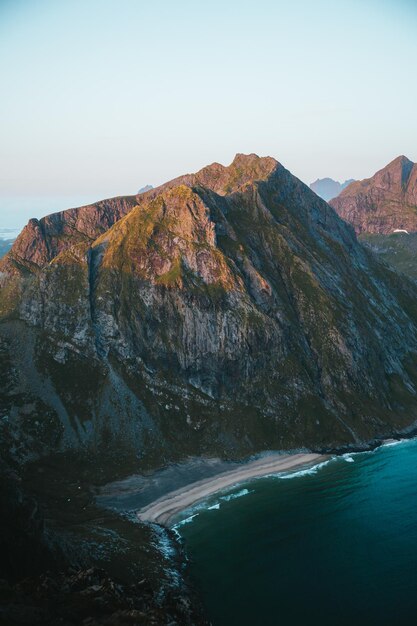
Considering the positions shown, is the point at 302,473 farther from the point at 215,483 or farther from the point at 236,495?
the point at 215,483

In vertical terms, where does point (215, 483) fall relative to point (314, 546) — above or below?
above

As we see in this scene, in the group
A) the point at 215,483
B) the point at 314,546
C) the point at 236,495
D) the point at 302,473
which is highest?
the point at 215,483

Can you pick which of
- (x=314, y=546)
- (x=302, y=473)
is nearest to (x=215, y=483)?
(x=302, y=473)

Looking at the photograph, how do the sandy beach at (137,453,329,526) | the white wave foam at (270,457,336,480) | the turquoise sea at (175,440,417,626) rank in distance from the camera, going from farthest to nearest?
1. the white wave foam at (270,457,336,480)
2. the sandy beach at (137,453,329,526)
3. the turquoise sea at (175,440,417,626)

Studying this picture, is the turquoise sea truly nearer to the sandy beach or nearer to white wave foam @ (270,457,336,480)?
white wave foam @ (270,457,336,480)

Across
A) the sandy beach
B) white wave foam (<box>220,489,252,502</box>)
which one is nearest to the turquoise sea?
white wave foam (<box>220,489,252,502</box>)

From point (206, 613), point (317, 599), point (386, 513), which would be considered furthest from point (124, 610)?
point (386, 513)

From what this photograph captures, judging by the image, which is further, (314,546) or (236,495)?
(236,495)
